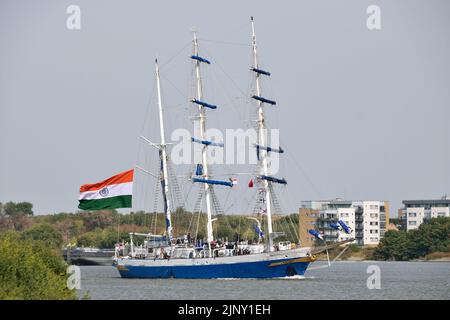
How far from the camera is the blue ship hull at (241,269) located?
5364 inches

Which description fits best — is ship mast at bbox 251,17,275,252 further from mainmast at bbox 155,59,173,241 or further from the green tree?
the green tree

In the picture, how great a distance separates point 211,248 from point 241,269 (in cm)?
532

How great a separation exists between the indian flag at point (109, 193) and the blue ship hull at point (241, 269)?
1135 centimetres

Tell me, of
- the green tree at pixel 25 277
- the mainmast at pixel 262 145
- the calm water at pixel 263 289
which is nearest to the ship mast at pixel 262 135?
the mainmast at pixel 262 145

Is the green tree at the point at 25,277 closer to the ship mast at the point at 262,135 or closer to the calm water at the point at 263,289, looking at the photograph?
the calm water at the point at 263,289

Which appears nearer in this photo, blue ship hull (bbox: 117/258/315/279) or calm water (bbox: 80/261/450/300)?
calm water (bbox: 80/261/450/300)

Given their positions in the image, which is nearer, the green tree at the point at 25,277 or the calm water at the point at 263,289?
the green tree at the point at 25,277

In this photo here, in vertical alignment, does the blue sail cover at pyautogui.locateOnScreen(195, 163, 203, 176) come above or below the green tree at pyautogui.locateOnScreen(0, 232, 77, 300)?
above

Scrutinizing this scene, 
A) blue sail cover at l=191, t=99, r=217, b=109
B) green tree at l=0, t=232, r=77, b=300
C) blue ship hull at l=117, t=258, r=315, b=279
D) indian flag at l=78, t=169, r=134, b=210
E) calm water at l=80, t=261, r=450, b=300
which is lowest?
calm water at l=80, t=261, r=450, b=300

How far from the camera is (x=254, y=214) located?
469ft

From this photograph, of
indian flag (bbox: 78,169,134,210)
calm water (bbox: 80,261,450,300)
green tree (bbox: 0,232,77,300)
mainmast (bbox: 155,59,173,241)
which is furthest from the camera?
mainmast (bbox: 155,59,173,241)

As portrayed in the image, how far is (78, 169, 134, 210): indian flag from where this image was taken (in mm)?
135000

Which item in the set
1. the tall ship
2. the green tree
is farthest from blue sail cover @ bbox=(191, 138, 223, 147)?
the green tree
